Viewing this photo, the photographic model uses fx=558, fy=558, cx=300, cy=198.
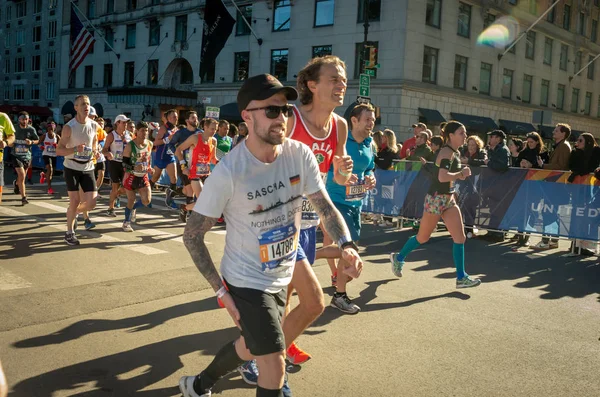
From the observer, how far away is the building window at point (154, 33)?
41656mm

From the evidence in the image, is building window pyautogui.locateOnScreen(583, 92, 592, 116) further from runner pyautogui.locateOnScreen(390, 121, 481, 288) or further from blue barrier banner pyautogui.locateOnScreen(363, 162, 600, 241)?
runner pyautogui.locateOnScreen(390, 121, 481, 288)

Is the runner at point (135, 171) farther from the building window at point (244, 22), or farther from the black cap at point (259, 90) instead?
the building window at point (244, 22)

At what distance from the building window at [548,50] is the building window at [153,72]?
28.3m

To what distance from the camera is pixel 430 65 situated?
30.5 metres

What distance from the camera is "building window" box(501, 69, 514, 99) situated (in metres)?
36.0

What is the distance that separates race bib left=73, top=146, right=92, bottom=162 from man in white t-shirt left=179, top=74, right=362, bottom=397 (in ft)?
19.6

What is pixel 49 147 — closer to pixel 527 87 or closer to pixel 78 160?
pixel 78 160

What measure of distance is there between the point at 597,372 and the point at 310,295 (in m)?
2.52

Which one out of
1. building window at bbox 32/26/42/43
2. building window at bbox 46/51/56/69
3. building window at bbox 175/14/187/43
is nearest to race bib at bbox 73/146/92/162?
building window at bbox 175/14/187/43

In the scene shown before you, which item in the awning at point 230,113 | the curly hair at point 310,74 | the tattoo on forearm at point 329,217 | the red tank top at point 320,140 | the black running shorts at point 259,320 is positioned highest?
the awning at point 230,113

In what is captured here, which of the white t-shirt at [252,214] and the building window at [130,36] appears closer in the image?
the white t-shirt at [252,214]

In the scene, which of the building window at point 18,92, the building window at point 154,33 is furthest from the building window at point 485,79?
the building window at point 18,92

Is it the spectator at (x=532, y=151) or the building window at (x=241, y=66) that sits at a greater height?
the building window at (x=241, y=66)

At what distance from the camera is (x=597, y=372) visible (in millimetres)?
4285
